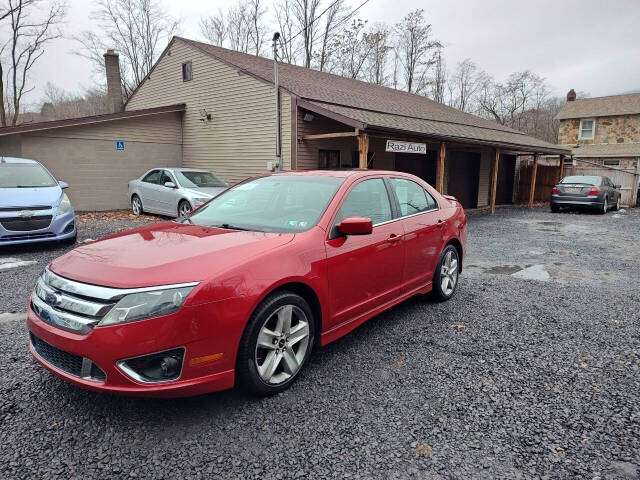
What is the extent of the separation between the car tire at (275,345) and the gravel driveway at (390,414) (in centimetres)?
13

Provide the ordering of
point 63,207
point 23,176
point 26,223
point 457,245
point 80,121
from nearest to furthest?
1. point 457,245
2. point 26,223
3. point 63,207
4. point 23,176
5. point 80,121

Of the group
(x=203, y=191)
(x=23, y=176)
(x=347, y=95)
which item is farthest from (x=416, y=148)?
(x=23, y=176)

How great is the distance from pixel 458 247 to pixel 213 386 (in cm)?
358

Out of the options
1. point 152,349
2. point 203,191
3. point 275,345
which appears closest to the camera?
point 152,349

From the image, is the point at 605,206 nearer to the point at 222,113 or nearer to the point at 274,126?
the point at 274,126

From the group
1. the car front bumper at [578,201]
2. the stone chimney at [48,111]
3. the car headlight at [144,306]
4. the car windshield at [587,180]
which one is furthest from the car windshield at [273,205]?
the stone chimney at [48,111]

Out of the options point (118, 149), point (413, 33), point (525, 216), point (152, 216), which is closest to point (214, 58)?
point (118, 149)

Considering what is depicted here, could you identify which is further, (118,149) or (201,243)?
(118,149)

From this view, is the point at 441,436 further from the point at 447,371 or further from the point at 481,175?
the point at 481,175

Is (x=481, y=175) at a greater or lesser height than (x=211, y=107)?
lesser

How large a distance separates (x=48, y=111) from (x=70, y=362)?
39.4 metres

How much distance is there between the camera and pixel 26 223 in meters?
6.57

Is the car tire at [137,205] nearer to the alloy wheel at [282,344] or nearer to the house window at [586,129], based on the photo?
the alloy wheel at [282,344]

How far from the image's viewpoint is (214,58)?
14.2 meters
